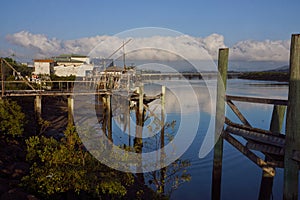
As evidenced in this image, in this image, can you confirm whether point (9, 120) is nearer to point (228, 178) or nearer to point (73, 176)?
point (73, 176)

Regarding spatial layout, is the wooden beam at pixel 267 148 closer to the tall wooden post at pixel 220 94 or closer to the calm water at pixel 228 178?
the tall wooden post at pixel 220 94

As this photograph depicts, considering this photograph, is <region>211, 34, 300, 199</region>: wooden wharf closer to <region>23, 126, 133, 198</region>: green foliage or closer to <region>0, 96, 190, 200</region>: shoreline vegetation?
<region>0, 96, 190, 200</region>: shoreline vegetation

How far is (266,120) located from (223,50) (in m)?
23.7

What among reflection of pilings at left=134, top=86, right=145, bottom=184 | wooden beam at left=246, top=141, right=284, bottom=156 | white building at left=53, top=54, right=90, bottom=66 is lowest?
reflection of pilings at left=134, top=86, right=145, bottom=184

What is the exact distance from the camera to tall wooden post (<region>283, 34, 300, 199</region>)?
16.0 feet

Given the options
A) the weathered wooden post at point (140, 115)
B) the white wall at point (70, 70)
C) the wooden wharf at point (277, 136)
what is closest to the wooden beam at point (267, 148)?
the wooden wharf at point (277, 136)

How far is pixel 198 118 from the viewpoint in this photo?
2727 cm

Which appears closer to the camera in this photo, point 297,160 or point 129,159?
point 297,160

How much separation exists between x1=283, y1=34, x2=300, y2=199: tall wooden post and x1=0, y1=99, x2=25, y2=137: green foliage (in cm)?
1056

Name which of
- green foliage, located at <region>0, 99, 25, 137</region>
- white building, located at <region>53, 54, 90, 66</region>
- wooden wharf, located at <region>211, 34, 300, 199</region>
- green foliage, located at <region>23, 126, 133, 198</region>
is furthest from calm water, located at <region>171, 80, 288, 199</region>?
white building, located at <region>53, 54, 90, 66</region>

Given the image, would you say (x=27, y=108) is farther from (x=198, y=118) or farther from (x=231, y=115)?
(x=231, y=115)

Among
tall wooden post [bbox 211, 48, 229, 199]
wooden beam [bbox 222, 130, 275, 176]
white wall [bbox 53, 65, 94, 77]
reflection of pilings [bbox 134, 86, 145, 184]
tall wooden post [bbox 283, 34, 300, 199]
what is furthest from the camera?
white wall [bbox 53, 65, 94, 77]

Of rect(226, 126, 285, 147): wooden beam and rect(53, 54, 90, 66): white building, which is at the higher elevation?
rect(53, 54, 90, 66): white building

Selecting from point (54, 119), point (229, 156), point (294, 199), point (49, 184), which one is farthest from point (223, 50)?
point (54, 119)
